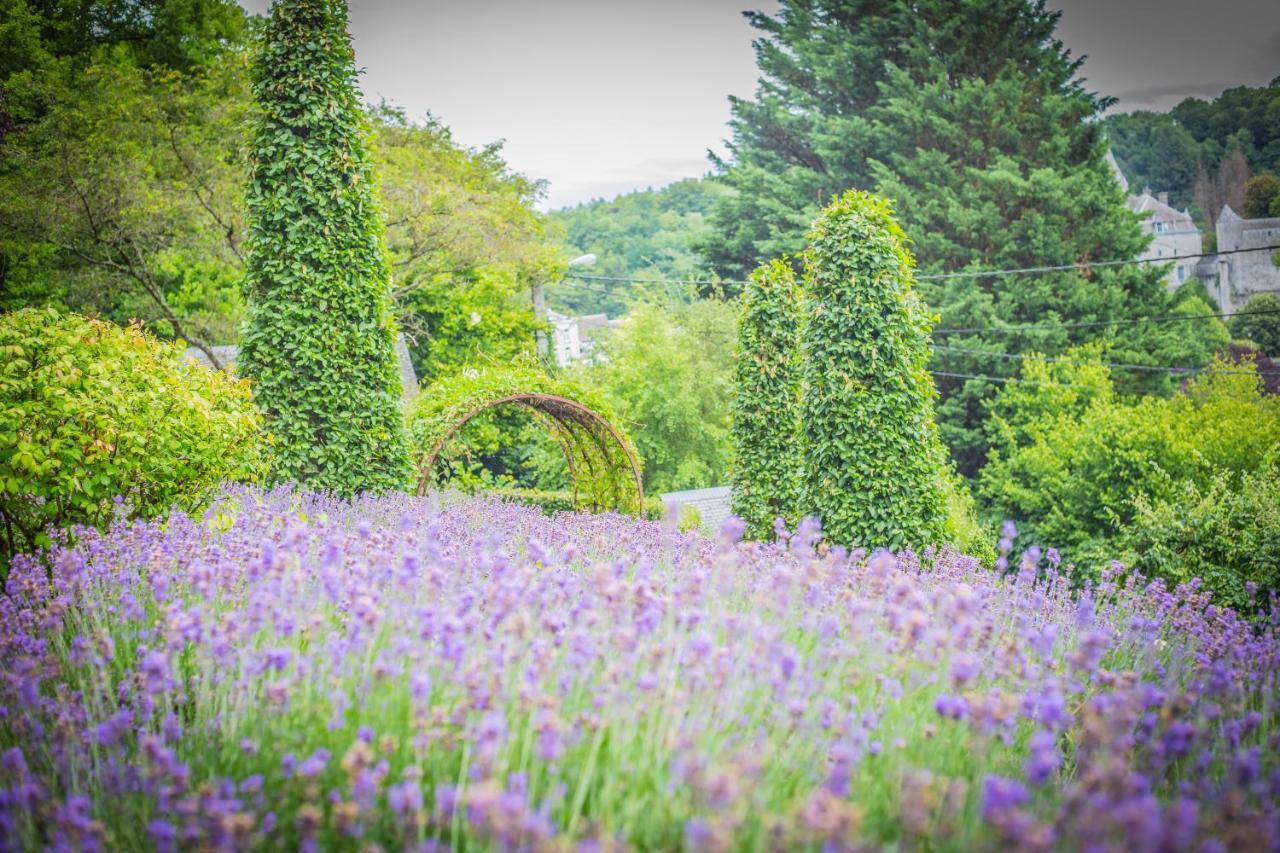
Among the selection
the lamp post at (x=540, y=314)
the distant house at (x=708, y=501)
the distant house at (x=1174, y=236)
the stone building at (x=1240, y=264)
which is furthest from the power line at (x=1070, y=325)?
the distant house at (x=1174, y=236)

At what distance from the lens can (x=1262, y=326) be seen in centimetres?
2964

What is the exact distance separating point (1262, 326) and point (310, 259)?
3379cm

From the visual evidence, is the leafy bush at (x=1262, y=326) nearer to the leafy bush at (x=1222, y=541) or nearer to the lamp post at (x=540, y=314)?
the leafy bush at (x=1222, y=541)

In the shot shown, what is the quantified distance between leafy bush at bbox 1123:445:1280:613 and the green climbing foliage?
5743 mm

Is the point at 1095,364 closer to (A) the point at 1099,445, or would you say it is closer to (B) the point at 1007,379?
(B) the point at 1007,379

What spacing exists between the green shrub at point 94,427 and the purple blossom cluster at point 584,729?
1307mm

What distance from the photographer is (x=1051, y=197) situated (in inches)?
816

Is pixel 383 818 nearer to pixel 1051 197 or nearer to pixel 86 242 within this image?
pixel 86 242

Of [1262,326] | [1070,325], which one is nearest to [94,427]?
[1070,325]

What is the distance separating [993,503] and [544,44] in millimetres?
17431

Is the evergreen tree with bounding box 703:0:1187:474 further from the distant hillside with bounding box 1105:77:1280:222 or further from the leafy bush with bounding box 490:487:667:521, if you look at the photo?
the leafy bush with bounding box 490:487:667:521

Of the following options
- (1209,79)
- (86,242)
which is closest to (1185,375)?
(1209,79)

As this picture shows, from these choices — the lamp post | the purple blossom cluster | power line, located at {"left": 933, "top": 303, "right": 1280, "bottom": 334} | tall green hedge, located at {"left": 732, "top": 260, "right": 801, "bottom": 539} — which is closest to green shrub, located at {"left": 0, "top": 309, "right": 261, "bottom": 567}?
the purple blossom cluster

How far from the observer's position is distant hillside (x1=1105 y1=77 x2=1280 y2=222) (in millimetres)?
26953
